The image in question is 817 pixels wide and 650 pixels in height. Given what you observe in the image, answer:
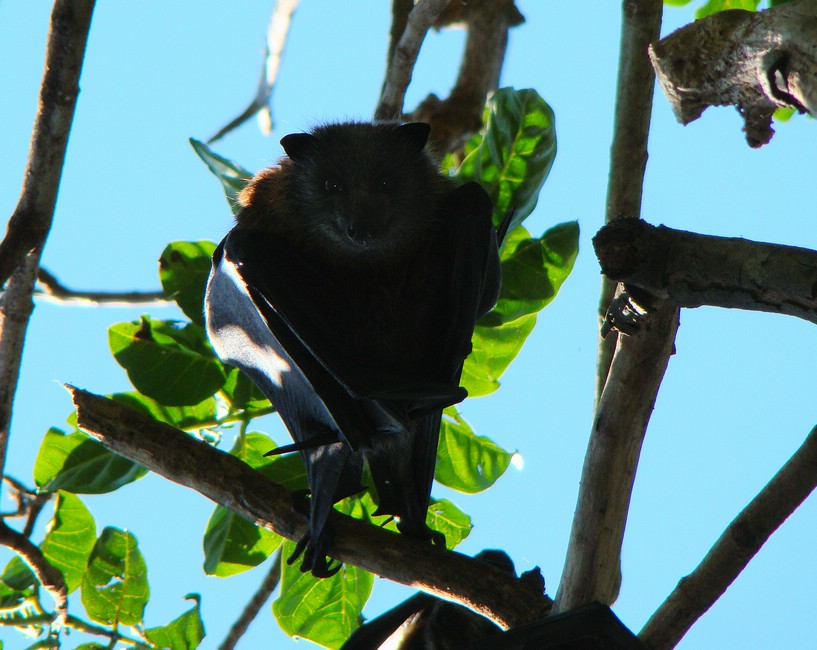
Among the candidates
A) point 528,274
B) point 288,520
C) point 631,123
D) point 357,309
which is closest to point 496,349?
point 528,274

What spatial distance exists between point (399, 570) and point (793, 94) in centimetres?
132

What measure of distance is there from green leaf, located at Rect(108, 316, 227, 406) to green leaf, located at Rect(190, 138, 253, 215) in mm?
473

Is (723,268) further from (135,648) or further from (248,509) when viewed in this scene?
(135,648)

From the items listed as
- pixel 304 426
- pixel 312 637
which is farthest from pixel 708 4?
pixel 312 637

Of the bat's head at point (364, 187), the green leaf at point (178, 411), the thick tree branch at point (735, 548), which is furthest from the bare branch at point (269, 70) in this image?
the thick tree branch at point (735, 548)

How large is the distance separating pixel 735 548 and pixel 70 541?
85.6 inches

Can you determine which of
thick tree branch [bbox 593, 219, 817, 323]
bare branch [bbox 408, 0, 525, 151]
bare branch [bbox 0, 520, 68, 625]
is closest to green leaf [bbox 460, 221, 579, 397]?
thick tree branch [bbox 593, 219, 817, 323]

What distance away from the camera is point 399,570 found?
2.00m

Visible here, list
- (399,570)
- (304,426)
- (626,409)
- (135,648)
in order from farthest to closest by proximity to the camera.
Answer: (135,648) < (304,426) < (399,570) < (626,409)

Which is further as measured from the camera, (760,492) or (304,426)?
(304,426)

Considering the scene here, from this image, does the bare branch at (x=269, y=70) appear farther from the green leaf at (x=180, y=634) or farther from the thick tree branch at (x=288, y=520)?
the green leaf at (x=180, y=634)

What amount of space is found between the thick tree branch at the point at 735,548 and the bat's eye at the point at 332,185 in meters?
1.40

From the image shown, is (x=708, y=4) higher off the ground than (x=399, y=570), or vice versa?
(x=708, y=4)

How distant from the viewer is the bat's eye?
2484mm
